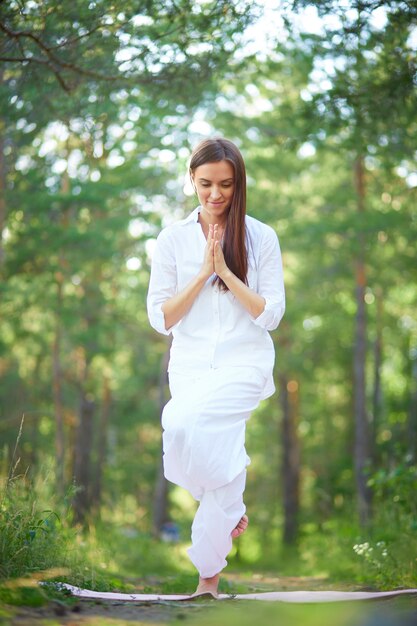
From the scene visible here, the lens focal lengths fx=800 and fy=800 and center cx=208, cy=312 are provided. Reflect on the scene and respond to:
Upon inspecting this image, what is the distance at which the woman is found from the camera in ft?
14.6

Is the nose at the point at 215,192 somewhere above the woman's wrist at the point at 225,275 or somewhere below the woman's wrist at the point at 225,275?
above

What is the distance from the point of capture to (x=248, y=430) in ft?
102

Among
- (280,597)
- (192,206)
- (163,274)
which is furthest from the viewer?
(192,206)

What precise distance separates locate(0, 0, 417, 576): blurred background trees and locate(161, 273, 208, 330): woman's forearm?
2.29m

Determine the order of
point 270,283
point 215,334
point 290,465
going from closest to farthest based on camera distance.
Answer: point 215,334, point 270,283, point 290,465

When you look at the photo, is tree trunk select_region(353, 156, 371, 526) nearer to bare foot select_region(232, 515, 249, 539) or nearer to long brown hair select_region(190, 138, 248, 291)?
long brown hair select_region(190, 138, 248, 291)

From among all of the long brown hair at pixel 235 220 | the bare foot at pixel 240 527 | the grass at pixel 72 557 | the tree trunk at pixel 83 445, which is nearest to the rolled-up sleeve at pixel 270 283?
the long brown hair at pixel 235 220

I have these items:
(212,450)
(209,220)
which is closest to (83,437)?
(209,220)

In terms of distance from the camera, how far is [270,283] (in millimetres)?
4824

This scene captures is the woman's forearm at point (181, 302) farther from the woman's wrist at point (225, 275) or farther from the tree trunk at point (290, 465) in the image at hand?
the tree trunk at point (290, 465)

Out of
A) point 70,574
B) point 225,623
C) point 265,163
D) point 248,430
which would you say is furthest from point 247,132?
point 248,430

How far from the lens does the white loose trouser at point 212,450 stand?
4430 mm

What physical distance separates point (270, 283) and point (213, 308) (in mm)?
380

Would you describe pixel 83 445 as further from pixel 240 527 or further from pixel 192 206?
pixel 240 527
